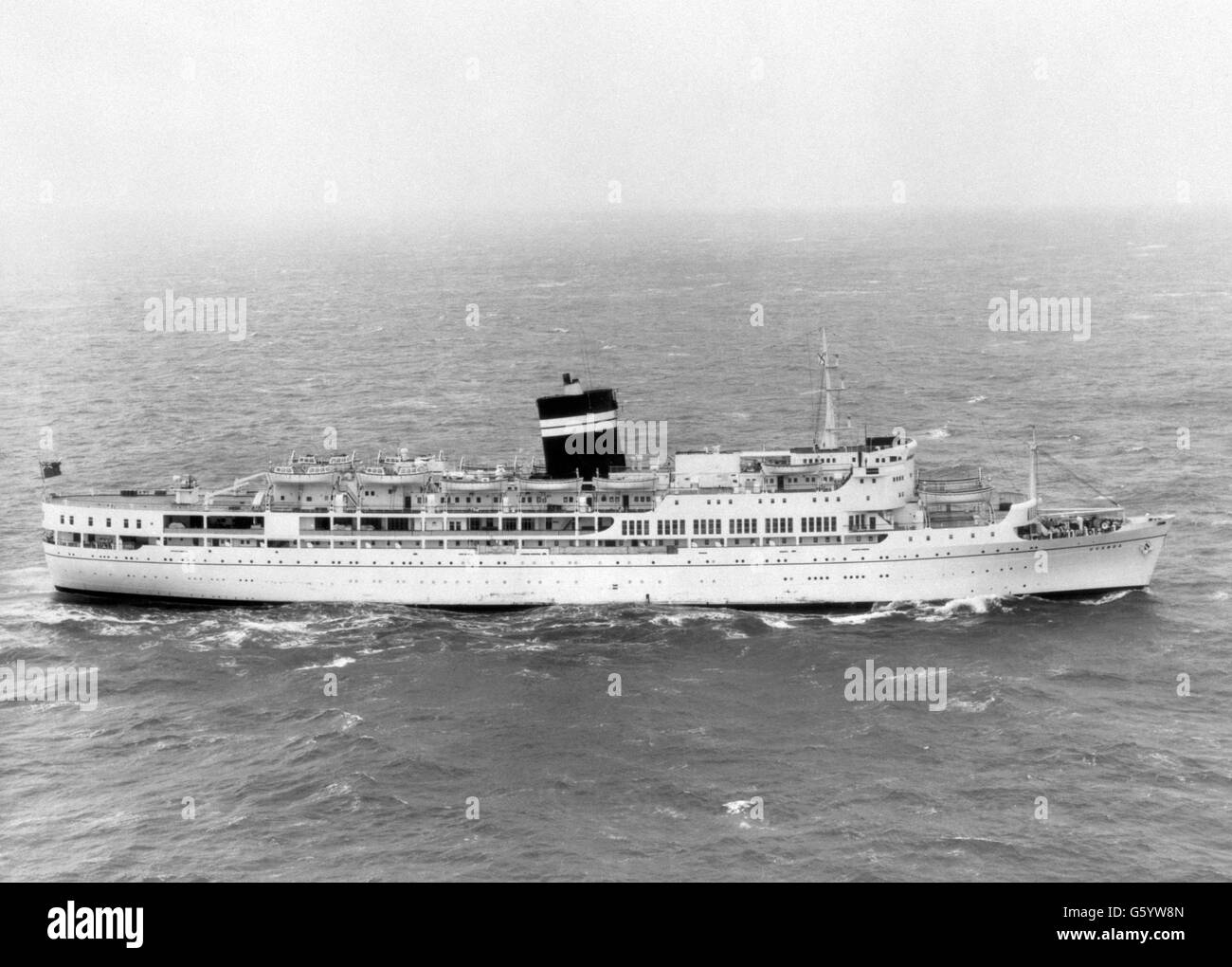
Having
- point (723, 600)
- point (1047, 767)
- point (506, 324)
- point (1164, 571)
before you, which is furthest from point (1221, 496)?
point (506, 324)

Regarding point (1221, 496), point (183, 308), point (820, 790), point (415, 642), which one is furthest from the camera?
point (183, 308)

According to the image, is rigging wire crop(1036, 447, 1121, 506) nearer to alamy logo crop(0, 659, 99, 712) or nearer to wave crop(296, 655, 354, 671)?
wave crop(296, 655, 354, 671)

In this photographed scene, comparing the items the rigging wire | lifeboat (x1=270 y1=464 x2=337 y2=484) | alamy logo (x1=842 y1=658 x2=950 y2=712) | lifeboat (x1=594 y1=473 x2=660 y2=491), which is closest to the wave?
lifeboat (x1=270 y1=464 x2=337 y2=484)

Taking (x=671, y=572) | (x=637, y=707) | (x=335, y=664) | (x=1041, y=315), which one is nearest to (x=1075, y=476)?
(x=671, y=572)

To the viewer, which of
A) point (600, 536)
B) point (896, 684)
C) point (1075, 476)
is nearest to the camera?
point (896, 684)

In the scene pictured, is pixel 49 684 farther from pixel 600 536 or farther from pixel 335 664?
pixel 600 536

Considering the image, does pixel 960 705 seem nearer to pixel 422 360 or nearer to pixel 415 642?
pixel 415 642
